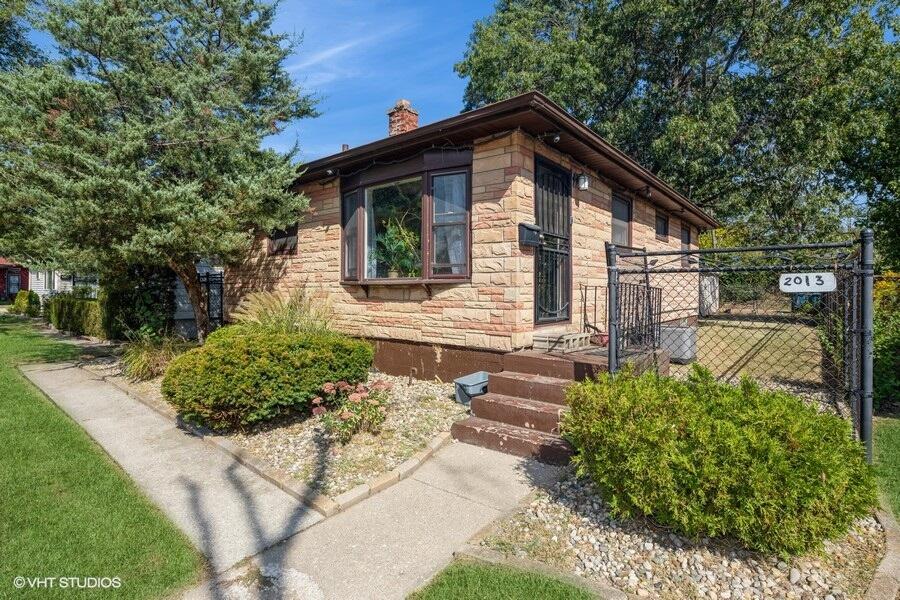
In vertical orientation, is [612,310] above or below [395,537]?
above

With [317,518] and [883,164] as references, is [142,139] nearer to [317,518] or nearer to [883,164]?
[317,518]

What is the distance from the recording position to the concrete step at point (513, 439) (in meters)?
3.86

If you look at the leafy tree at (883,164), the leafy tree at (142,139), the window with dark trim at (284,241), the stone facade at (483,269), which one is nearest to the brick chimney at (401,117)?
the stone facade at (483,269)

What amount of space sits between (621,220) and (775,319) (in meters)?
3.36

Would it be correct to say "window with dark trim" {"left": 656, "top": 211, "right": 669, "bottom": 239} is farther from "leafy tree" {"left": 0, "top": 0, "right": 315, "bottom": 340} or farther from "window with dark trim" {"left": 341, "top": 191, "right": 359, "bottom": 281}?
"leafy tree" {"left": 0, "top": 0, "right": 315, "bottom": 340}

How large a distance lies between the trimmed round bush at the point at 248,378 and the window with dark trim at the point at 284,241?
3.77m

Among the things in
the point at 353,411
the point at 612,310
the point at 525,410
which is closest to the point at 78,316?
the point at 353,411

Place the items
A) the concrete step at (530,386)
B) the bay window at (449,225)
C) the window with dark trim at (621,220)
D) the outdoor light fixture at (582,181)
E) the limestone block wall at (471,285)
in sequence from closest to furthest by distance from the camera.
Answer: the concrete step at (530,386)
the limestone block wall at (471,285)
the bay window at (449,225)
the outdoor light fixture at (582,181)
the window with dark trim at (621,220)

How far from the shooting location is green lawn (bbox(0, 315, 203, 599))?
2.42 meters

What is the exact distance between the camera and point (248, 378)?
13.9 ft

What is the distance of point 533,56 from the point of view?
16031 millimetres

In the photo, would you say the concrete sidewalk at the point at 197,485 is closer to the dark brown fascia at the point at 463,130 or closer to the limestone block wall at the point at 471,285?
the limestone block wall at the point at 471,285

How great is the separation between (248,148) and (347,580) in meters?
6.50

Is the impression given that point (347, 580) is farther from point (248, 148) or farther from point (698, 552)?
point (248, 148)
